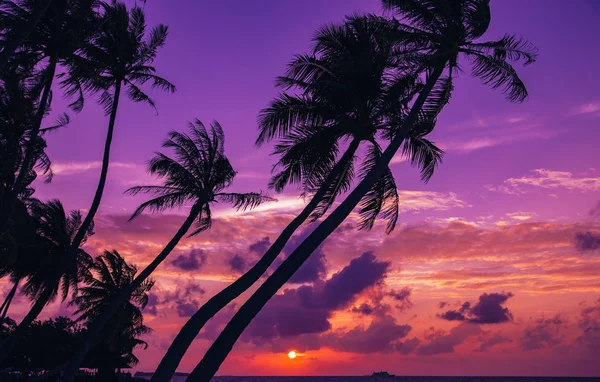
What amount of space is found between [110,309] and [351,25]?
14051mm

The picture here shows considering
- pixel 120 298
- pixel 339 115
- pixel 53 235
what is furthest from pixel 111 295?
pixel 339 115

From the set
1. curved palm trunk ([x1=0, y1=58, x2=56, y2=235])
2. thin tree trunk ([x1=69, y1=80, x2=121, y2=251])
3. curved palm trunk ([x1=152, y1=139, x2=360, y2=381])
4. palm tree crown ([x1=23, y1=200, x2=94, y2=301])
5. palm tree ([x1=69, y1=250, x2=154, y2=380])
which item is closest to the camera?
curved palm trunk ([x1=152, y1=139, x2=360, y2=381])

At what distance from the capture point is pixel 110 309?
75.0ft

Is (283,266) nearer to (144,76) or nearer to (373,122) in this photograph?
(373,122)

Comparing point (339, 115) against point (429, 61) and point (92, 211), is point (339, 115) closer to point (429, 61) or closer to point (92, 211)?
point (429, 61)

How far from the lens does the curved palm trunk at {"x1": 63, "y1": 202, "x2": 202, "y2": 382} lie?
22.7 meters

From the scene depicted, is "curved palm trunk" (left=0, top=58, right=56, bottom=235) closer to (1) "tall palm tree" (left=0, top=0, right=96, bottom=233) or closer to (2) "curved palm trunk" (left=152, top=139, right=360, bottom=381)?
(1) "tall palm tree" (left=0, top=0, right=96, bottom=233)

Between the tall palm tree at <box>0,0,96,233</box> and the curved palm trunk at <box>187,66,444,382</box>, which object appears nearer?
the curved palm trunk at <box>187,66,444,382</box>

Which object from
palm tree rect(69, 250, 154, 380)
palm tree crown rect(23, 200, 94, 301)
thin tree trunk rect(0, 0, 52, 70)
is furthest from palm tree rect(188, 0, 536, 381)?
palm tree rect(69, 250, 154, 380)

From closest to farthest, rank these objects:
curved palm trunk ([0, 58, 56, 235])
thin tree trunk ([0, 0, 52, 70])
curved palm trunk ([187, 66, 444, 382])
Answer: thin tree trunk ([0, 0, 52, 70]), curved palm trunk ([187, 66, 444, 382]), curved palm trunk ([0, 58, 56, 235])

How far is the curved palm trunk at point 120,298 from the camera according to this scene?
22.7 m

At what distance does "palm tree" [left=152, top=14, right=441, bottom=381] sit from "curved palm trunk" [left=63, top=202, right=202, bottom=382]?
6.23m

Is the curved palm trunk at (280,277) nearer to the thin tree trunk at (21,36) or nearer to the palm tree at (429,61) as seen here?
the palm tree at (429,61)

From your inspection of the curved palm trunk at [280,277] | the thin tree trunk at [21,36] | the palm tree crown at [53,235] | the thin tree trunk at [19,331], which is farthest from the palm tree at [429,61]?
the palm tree crown at [53,235]
